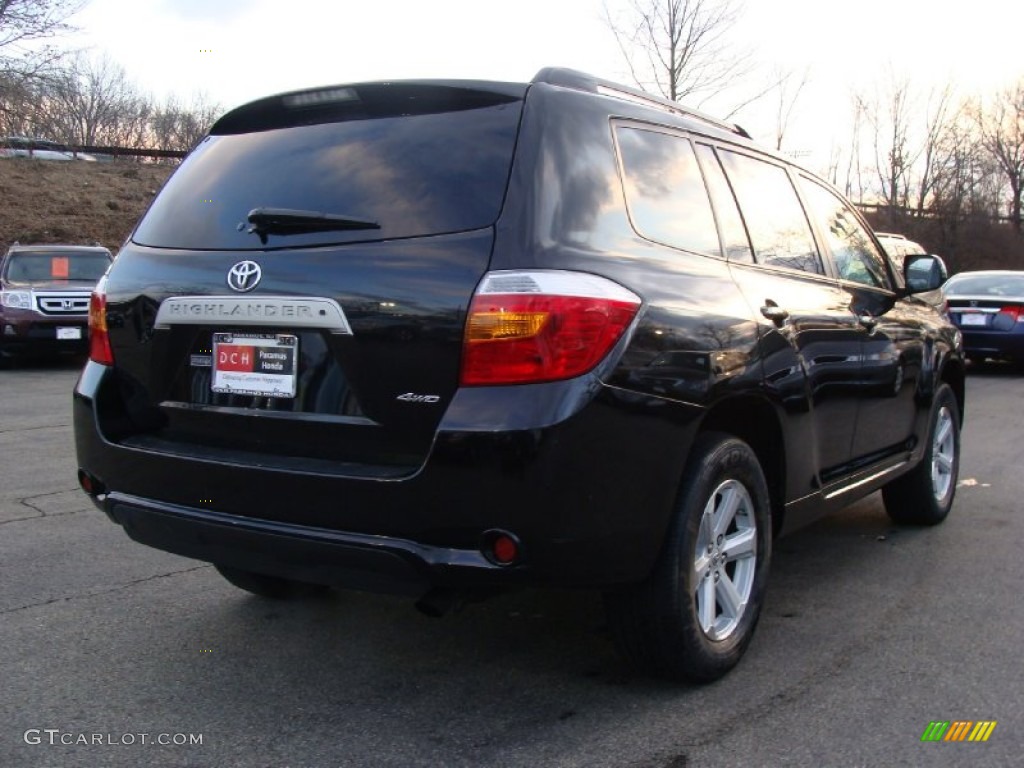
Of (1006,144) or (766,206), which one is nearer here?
(766,206)

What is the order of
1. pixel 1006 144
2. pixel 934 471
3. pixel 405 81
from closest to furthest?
pixel 405 81 < pixel 934 471 < pixel 1006 144

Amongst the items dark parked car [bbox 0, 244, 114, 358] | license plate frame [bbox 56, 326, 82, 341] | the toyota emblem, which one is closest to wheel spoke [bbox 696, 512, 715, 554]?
the toyota emblem

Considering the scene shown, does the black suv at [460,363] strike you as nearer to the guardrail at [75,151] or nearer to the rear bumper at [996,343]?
the rear bumper at [996,343]

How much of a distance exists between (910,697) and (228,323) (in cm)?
241

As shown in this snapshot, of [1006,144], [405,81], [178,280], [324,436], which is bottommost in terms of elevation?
[324,436]

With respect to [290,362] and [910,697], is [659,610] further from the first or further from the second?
[290,362]

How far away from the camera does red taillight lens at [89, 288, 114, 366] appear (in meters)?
3.26

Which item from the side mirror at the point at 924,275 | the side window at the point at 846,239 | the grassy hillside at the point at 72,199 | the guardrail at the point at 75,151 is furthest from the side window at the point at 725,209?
the guardrail at the point at 75,151

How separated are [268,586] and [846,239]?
3059 mm

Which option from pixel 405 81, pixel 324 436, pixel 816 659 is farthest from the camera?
pixel 816 659

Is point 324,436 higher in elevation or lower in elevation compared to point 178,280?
lower

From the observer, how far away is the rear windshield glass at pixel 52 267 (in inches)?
562

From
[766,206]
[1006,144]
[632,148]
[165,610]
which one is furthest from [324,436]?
[1006,144]

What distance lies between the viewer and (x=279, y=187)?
3.09m
